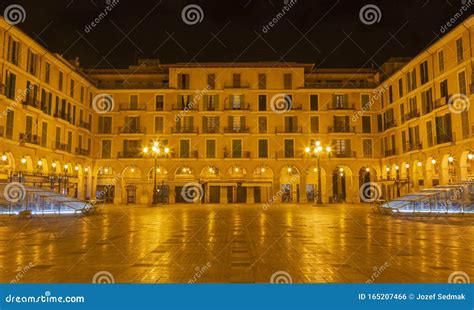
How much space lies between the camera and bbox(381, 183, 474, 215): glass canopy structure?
21.0 metres

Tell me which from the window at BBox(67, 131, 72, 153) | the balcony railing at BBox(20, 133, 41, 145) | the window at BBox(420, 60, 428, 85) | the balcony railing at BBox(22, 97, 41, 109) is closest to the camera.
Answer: the balcony railing at BBox(20, 133, 41, 145)

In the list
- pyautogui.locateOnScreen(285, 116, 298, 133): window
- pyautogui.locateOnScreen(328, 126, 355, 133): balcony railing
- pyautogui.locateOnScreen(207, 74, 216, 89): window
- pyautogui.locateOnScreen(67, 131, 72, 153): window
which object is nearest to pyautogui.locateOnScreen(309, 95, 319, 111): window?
pyautogui.locateOnScreen(285, 116, 298, 133): window

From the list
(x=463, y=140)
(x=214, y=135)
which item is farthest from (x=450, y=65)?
(x=214, y=135)

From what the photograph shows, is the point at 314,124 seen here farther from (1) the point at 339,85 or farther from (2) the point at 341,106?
(1) the point at 339,85

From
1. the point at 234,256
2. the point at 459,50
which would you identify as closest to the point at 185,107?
the point at 459,50

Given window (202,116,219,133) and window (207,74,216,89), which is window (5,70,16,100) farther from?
window (207,74,216,89)

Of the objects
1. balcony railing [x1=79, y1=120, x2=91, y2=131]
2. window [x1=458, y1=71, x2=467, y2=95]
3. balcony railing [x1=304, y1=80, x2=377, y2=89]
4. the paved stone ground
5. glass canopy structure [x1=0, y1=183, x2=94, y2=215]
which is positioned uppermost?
balcony railing [x1=304, y1=80, x2=377, y2=89]

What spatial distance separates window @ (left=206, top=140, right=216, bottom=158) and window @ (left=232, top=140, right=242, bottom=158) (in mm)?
2078

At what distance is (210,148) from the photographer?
42.4 meters

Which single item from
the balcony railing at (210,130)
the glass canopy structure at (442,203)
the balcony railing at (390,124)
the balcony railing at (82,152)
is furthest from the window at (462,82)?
the balcony railing at (82,152)

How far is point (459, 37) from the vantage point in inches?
1105

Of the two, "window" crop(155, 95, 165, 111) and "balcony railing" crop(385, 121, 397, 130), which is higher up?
"window" crop(155, 95, 165, 111)

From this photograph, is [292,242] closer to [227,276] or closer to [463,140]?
[227,276]

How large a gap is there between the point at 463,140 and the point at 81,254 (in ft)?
89.9
